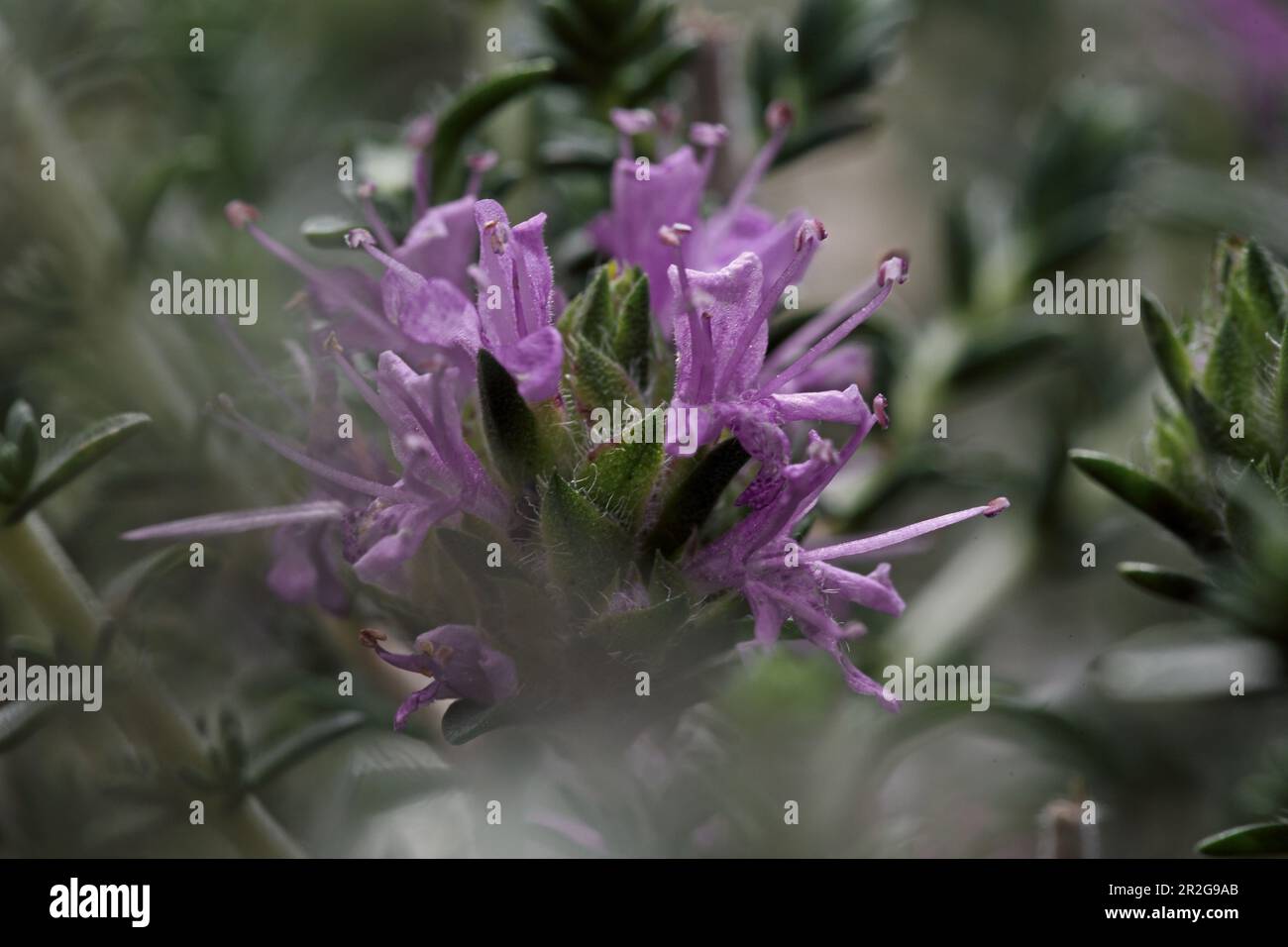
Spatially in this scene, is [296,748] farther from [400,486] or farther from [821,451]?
[821,451]

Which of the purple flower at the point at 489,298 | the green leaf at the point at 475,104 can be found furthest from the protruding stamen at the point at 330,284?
the green leaf at the point at 475,104

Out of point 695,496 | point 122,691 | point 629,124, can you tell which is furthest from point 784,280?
point 122,691

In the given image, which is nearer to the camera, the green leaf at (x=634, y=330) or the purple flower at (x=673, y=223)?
the green leaf at (x=634, y=330)

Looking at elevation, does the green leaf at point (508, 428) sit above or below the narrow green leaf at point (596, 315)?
below

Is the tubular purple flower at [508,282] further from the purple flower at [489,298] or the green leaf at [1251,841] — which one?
the green leaf at [1251,841]

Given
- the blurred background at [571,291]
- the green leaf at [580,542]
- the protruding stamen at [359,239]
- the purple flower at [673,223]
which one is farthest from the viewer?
the blurred background at [571,291]

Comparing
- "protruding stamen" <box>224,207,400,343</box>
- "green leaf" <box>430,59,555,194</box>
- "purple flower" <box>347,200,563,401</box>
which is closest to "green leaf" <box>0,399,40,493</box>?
"protruding stamen" <box>224,207,400,343</box>

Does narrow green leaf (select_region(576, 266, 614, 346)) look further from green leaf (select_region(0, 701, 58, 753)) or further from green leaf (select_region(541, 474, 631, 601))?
green leaf (select_region(0, 701, 58, 753))
